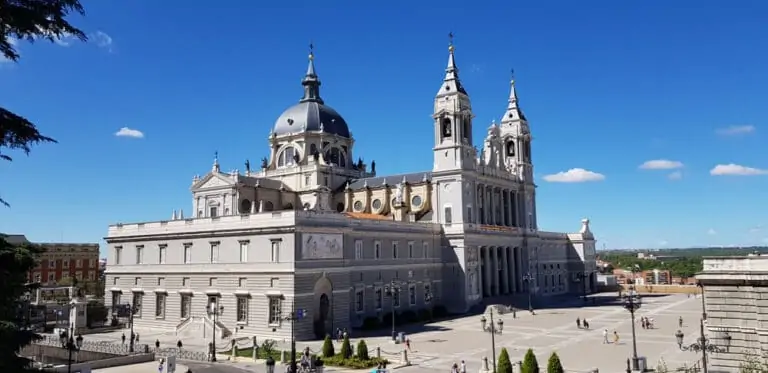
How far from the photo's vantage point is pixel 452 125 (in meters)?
72.1

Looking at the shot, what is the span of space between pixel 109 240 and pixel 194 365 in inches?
1150

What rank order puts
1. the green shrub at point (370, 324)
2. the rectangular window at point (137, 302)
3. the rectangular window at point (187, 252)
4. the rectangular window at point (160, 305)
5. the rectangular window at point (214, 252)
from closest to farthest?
the rectangular window at point (214, 252) → the green shrub at point (370, 324) → the rectangular window at point (187, 252) → the rectangular window at point (160, 305) → the rectangular window at point (137, 302)

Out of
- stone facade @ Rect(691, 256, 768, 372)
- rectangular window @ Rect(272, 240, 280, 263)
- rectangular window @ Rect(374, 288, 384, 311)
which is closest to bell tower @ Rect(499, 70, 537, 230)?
rectangular window @ Rect(374, 288, 384, 311)

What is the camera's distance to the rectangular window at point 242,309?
165 feet

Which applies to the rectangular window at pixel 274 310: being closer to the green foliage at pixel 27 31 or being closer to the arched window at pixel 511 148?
the green foliage at pixel 27 31

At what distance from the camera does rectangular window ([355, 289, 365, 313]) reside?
181 ft

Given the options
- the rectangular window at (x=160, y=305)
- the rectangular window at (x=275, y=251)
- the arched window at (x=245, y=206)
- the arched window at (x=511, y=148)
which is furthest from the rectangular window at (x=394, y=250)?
the arched window at (x=511, y=148)

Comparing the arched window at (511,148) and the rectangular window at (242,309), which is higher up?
the arched window at (511,148)

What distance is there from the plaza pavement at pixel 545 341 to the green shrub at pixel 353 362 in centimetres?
197

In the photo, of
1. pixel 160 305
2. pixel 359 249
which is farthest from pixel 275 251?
pixel 160 305

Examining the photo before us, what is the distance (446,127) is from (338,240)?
2622 centimetres

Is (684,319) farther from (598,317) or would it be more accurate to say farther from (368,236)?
(368,236)

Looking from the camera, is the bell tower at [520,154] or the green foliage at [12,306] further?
the bell tower at [520,154]

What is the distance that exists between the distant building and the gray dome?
3882 centimetres
